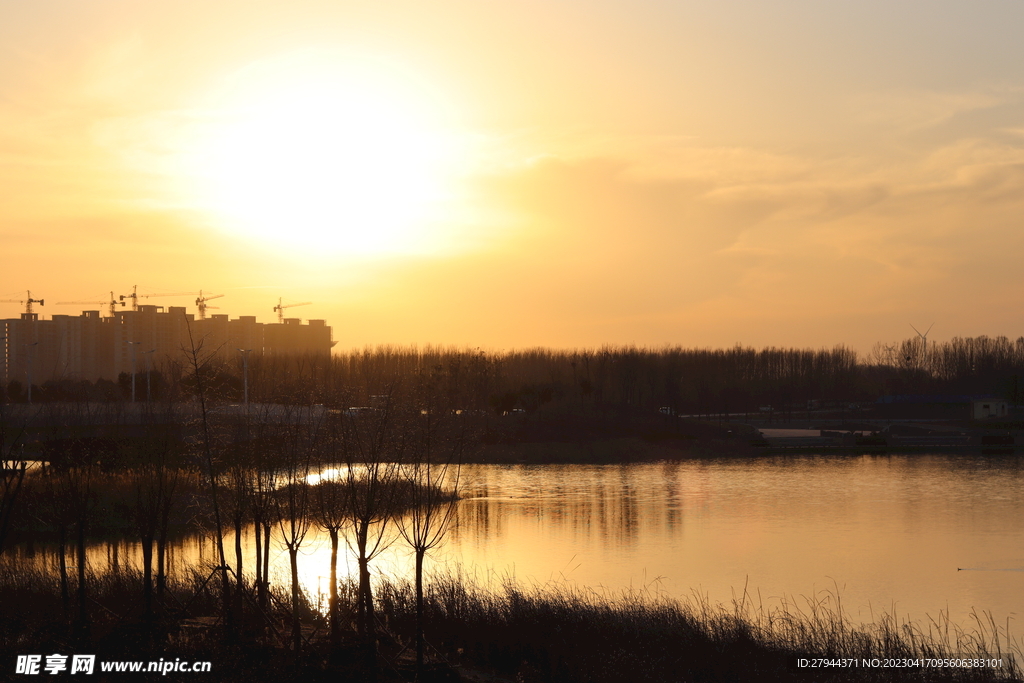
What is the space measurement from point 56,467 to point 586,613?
11.4 metres

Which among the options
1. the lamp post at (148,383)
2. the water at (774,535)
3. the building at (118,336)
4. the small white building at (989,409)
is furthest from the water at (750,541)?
the building at (118,336)

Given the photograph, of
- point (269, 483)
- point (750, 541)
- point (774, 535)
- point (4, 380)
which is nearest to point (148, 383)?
point (4, 380)

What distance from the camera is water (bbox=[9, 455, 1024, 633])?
77.8ft

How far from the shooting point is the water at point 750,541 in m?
23.7

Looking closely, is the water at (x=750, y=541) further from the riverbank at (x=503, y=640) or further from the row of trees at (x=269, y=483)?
the riverbank at (x=503, y=640)

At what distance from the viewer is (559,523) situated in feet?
118

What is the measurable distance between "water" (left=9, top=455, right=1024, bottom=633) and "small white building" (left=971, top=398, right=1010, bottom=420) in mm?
37512

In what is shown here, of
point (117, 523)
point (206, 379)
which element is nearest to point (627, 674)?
point (206, 379)

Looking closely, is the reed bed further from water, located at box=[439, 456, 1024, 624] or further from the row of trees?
water, located at box=[439, 456, 1024, 624]

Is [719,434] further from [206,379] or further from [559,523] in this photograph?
[206,379]

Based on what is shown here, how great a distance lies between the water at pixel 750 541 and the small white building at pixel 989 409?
123ft

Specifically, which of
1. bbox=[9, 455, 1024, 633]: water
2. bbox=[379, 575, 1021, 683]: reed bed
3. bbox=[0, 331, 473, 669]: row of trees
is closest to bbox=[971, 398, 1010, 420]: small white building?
bbox=[9, 455, 1024, 633]: water

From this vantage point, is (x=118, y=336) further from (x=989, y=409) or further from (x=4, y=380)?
(x=989, y=409)

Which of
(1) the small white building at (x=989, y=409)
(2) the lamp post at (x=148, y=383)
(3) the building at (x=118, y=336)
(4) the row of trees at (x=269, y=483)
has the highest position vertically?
(3) the building at (x=118, y=336)
